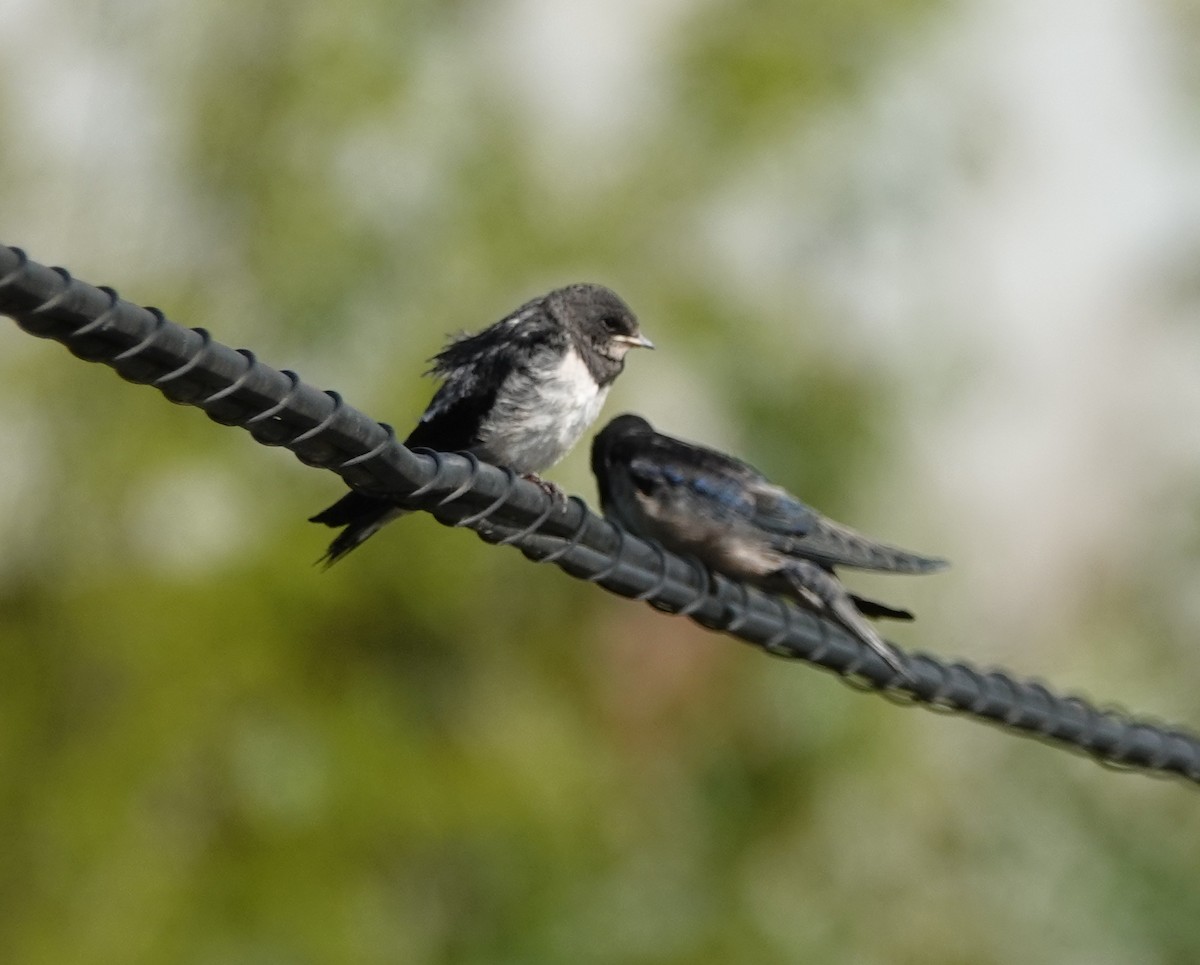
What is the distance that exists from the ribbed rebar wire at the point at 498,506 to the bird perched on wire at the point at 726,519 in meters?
0.98

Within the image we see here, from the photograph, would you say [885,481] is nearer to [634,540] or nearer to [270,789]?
[270,789]

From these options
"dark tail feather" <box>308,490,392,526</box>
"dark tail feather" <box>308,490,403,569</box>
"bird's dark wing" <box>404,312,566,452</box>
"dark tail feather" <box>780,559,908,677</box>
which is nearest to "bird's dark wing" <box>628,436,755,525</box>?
"dark tail feather" <box>780,559,908,677</box>

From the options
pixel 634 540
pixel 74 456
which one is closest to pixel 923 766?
pixel 74 456

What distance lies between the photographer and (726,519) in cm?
604

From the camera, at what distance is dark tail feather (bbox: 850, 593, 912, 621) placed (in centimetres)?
546

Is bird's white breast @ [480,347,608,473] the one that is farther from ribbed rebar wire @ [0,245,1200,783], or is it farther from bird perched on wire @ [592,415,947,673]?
ribbed rebar wire @ [0,245,1200,783]

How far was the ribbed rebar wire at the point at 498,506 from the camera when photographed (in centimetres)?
261

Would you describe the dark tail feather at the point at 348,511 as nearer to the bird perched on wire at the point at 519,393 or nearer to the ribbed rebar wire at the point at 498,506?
the bird perched on wire at the point at 519,393

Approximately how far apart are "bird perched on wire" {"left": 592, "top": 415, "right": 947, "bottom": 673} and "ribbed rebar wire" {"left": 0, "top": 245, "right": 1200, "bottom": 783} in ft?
3.20

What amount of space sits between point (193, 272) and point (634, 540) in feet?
20.4

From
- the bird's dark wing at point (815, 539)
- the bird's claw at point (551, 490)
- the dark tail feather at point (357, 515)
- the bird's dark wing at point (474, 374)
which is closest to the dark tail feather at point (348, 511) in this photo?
the dark tail feather at point (357, 515)

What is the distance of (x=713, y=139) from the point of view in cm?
1169

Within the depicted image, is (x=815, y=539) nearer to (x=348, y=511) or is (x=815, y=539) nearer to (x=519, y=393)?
(x=519, y=393)

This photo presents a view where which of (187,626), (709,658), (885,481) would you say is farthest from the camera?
(885,481)
